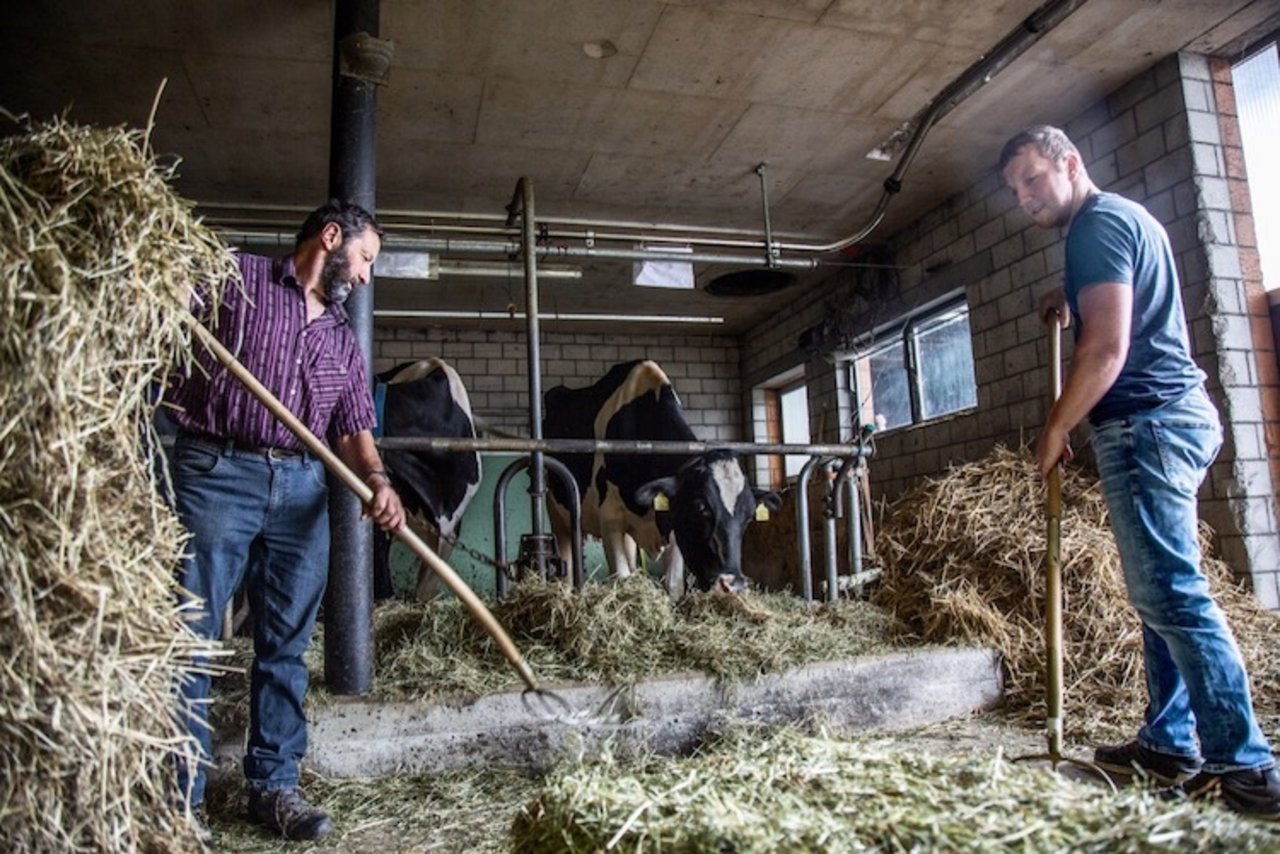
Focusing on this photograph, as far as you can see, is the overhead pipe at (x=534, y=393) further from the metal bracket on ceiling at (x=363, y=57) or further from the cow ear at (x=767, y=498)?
the cow ear at (x=767, y=498)

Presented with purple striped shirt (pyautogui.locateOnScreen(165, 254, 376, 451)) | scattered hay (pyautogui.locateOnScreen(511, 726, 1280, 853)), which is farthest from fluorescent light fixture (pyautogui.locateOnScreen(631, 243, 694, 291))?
scattered hay (pyautogui.locateOnScreen(511, 726, 1280, 853))

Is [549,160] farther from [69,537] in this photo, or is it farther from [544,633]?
[69,537]

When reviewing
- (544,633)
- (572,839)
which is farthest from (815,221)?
(572,839)

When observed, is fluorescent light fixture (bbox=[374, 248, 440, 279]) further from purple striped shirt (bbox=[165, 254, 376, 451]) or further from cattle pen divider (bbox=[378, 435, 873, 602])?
purple striped shirt (bbox=[165, 254, 376, 451])

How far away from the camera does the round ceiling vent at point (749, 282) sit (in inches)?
233

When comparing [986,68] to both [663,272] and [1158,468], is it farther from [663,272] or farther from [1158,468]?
[1158,468]

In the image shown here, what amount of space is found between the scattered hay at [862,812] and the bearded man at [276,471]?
111 centimetres

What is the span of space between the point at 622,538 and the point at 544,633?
A: 135 inches

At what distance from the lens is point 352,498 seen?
9.24ft

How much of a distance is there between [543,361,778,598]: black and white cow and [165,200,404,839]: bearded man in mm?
2388

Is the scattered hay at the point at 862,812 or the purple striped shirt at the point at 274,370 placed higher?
the purple striped shirt at the point at 274,370

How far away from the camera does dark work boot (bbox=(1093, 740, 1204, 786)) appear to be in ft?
7.34

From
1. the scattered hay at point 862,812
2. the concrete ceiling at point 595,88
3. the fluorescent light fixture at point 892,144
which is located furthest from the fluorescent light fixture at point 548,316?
the scattered hay at point 862,812

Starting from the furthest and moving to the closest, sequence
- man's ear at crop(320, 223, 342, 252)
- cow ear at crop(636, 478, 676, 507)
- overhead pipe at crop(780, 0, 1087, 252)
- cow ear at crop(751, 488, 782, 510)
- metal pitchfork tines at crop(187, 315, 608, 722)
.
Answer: cow ear at crop(751, 488, 782, 510)
cow ear at crop(636, 478, 676, 507)
overhead pipe at crop(780, 0, 1087, 252)
man's ear at crop(320, 223, 342, 252)
metal pitchfork tines at crop(187, 315, 608, 722)
